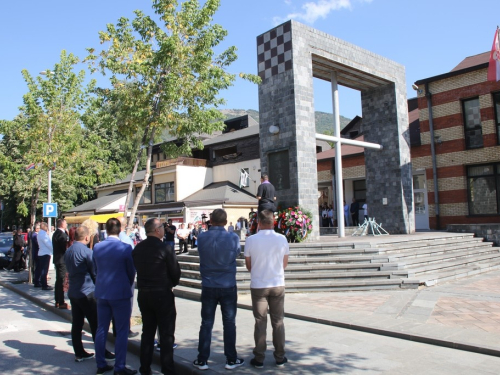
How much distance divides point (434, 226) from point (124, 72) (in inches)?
658

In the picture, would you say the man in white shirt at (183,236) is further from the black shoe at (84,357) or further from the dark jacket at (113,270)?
the dark jacket at (113,270)

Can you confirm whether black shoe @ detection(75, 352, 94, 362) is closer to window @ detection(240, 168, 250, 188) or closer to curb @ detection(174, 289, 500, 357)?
curb @ detection(174, 289, 500, 357)

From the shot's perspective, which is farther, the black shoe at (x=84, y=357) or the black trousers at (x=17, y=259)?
the black trousers at (x=17, y=259)

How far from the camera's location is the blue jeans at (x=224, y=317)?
477 centimetres

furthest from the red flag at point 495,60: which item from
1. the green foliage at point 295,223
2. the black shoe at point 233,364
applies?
the black shoe at point 233,364

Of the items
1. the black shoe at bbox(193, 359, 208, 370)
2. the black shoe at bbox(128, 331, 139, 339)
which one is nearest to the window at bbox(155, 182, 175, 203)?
the black shoe at bbox(128, 331, 139, 339)

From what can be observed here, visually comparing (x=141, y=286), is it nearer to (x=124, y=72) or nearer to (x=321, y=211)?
(x=124, y=72)

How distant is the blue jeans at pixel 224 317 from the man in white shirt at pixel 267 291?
10.0 inches

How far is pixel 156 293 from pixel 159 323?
13.8 inches

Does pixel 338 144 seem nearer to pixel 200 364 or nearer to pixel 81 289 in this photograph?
pixel 81 289

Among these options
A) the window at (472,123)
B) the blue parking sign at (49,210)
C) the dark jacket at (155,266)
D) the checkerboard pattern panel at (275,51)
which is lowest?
the dark jacket at (155,266)

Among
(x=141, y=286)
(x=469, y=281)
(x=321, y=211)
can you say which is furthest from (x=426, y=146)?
(x=141, y=286)

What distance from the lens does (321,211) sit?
86.3 ft

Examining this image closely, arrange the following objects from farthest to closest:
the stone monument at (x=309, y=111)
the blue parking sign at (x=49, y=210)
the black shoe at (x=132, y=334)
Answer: the blue parking sign at (x=49, y=210)
the stone monument at (x=309, y=111)
the black shoe at (x=132, y=334)
